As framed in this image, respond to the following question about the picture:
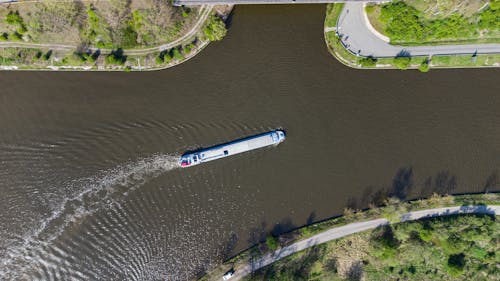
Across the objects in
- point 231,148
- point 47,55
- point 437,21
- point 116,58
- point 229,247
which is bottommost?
point 229,247

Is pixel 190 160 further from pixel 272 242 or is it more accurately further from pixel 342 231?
pixel 342 231

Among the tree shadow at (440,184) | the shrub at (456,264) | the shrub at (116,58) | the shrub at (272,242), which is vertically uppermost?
the shrub at (116,58)

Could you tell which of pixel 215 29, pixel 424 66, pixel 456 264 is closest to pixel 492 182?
pixel 456 264

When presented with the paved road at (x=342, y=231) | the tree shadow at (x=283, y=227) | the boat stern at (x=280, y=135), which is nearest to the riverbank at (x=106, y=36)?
the boat stern at (x=280, y=135)

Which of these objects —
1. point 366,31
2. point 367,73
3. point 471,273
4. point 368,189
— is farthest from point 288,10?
point 471,273

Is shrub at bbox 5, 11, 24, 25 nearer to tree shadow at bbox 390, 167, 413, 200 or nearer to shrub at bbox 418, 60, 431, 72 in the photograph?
shrub at bbox 418, 60, 431, 72

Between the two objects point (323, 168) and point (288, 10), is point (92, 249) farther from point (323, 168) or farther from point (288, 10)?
point (288, 10)

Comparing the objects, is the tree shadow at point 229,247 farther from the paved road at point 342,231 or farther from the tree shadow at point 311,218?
the tree shadow at point 311,218
